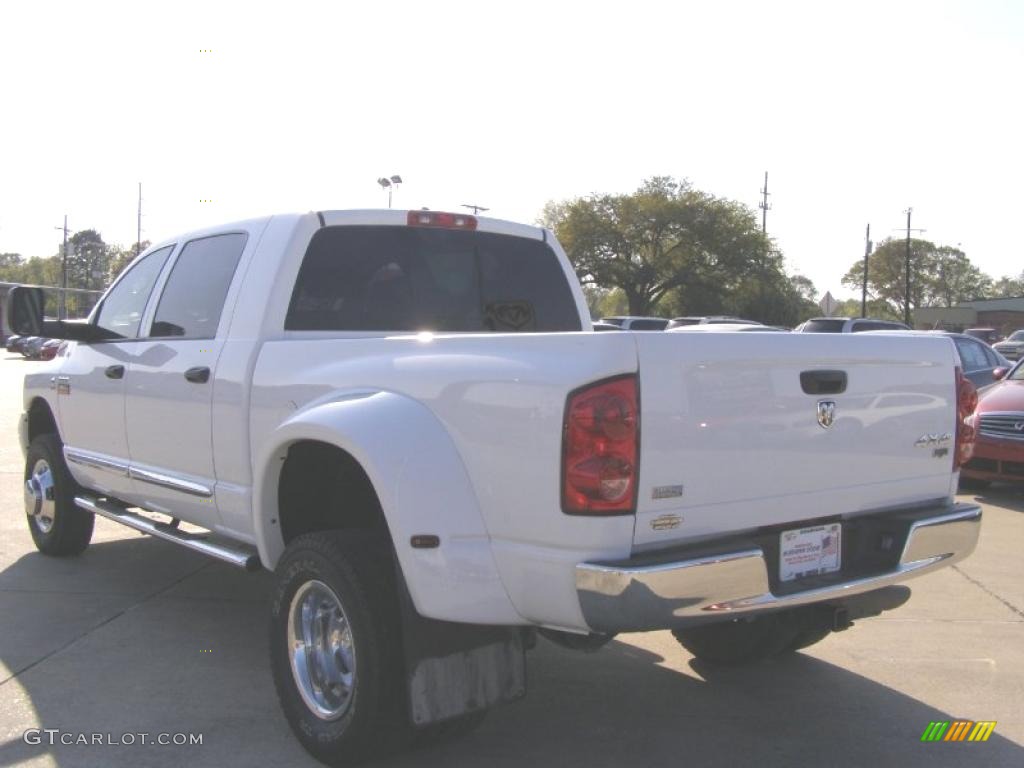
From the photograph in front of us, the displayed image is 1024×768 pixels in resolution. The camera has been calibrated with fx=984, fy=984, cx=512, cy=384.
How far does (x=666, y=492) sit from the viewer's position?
116 inches

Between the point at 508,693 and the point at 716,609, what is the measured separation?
2.59 feet

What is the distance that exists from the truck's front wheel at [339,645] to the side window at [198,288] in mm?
1486

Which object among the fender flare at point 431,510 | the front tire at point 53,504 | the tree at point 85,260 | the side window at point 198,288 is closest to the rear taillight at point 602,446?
the fender flare at point 431,510

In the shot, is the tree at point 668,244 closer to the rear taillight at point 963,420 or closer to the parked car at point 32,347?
the parked car at point 32,347

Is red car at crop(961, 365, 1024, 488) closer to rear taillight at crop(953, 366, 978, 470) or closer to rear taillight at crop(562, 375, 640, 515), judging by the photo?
rear taillight at crop(953, 366, 978, 470)

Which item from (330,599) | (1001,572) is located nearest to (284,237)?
(330,599)

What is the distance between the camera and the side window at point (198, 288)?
4699 millimetres

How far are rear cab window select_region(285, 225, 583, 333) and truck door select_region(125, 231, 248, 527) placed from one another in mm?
449

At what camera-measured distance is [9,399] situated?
18578 mm

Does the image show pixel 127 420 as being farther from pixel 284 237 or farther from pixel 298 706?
pixel 298 706

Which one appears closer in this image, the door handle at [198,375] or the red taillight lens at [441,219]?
the door handle at [198,375]

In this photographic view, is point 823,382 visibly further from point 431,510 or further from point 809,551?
point 431,510

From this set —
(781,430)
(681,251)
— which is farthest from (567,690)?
(681,251)

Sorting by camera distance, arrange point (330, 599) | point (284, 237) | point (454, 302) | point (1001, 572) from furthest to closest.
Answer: point (1001, 572) → point (454, 302) → point (284, 237) → point (330, 599)
